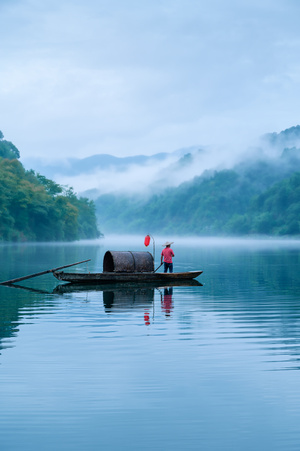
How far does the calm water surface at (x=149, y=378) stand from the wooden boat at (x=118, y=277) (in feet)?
26.3

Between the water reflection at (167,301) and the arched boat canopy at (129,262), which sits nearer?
the water reflection at (167,301)

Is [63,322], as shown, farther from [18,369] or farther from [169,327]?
[18,369]

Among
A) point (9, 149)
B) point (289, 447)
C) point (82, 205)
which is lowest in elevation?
point (289, 447)

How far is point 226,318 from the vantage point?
66.2ft

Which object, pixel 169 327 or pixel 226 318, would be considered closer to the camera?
pixel 169 327

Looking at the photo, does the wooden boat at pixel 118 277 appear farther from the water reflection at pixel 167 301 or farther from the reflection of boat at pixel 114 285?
the water reflection at pixel 167 301

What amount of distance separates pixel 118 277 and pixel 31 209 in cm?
9778

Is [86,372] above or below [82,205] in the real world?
below

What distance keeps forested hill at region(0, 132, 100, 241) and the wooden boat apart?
8737 cm

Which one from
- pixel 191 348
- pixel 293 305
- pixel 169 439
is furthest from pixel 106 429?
pixel 293 305

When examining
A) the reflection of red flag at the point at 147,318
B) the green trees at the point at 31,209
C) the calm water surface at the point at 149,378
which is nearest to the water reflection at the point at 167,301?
the calm water surface at the point at 149,378

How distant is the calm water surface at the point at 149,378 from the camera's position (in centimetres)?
927

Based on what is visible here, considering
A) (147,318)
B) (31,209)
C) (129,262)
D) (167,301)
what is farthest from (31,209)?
(147,318)

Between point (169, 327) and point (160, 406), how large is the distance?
7.65m
